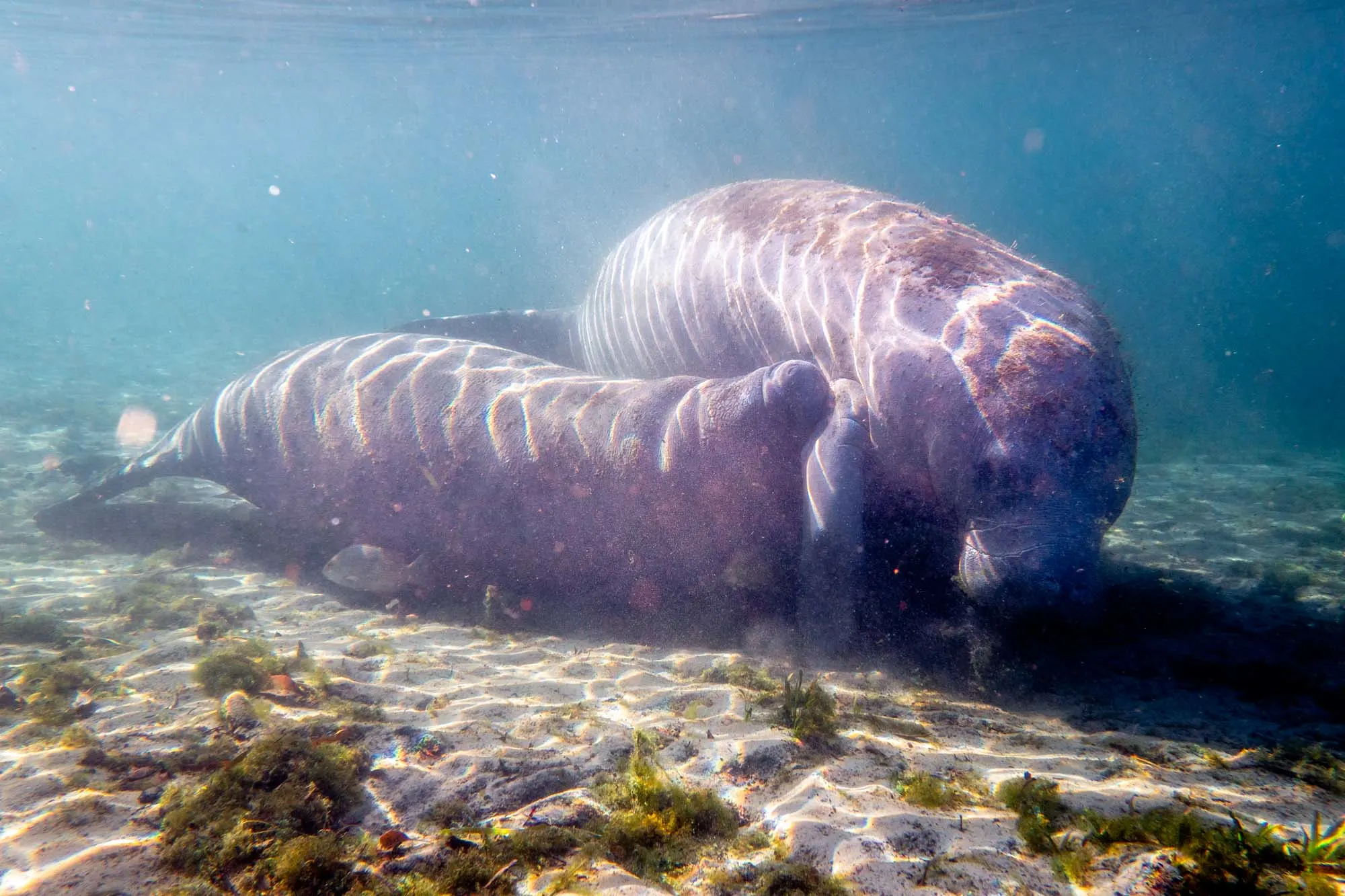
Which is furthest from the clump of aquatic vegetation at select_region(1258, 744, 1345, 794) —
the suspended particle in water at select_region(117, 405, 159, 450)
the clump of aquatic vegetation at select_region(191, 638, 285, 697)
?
the suspended particle in water at select_region(117, 405, 159, 450)

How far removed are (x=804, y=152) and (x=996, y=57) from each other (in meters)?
40.9

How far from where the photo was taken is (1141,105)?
182ft

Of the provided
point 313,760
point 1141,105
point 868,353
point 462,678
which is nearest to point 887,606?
point 868,353

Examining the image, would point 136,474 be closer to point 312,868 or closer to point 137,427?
point 312,868

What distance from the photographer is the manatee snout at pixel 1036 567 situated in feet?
10.0

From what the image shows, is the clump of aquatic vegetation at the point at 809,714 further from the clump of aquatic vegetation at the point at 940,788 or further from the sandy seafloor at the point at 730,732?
the clump of aquatic vegetation at the point at 940,788

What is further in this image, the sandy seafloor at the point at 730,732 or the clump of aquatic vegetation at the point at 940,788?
the clump of aquatic vegetation at the point at 940,788

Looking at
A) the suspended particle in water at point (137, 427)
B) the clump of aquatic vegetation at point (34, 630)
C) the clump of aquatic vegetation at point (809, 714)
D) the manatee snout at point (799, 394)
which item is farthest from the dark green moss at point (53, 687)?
the suspended particle in water at point (137, 427)

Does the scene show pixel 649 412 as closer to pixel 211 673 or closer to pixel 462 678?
pixel 462 678

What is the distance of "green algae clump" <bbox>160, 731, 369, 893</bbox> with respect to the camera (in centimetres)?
190

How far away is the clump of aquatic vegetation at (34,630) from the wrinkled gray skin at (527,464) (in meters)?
1.84

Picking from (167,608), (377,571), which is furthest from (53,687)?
(377,571)

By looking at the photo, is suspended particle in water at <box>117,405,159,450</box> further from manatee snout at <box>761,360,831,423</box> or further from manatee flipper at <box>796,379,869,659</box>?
manatee flipper at <box>796,379,869,659</box>

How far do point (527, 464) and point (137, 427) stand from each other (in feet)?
44.0
